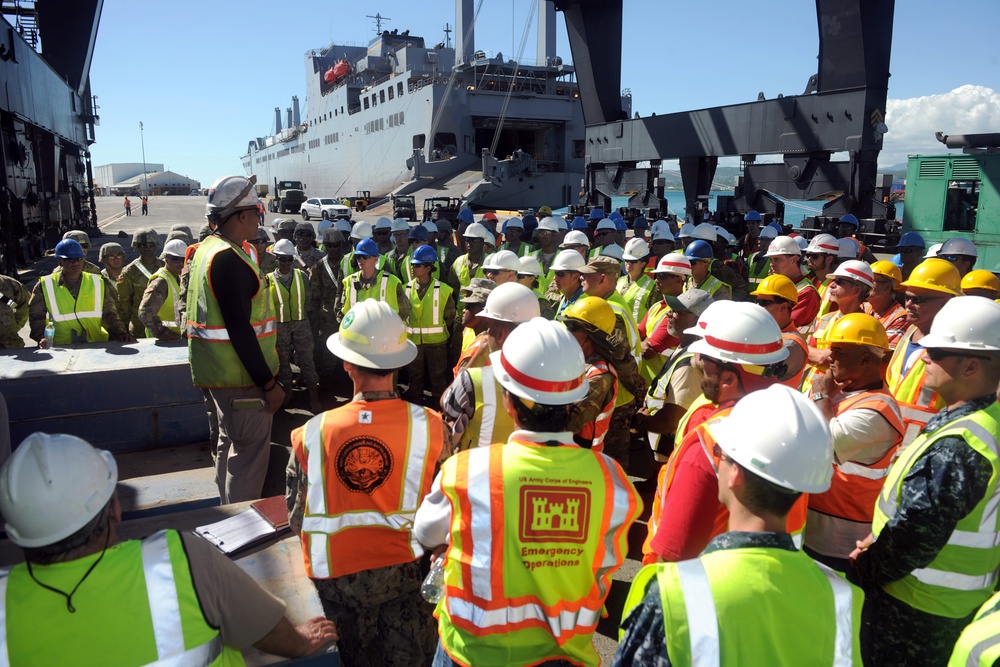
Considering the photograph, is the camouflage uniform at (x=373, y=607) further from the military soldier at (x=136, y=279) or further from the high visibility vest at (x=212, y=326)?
the military soldier at (x=136, y=279)

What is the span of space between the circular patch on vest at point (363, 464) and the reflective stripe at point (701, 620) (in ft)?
4.12

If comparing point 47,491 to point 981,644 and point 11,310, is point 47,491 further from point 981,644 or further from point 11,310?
point 11,310

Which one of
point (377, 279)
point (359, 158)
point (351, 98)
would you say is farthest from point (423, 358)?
point (351, 98)

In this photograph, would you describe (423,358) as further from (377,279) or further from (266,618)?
(266,618)

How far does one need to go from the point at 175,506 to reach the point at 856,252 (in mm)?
7414

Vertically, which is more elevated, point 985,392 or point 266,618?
point 985,392

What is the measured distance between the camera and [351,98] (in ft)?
160

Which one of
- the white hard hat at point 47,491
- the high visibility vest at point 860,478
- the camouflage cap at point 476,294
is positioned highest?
the camouflage cap at point 476,294

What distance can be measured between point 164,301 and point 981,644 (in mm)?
5951

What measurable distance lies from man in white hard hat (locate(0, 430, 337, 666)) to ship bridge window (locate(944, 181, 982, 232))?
12.0 metres

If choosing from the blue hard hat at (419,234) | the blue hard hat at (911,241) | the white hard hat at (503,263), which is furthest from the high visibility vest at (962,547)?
the blue hard hat at (419,234)

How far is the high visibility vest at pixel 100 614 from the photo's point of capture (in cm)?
140

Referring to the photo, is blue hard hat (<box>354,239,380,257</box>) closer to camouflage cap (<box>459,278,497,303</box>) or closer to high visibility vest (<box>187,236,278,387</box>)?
camouflage cap (<box>459,278,497,303</box>)

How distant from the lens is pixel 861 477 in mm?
2555
